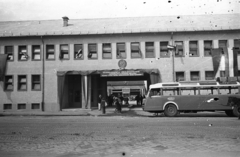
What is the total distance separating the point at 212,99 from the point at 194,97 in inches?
53.1

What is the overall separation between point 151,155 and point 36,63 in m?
24.9

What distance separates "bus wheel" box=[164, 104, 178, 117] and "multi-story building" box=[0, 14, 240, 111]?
691 cm

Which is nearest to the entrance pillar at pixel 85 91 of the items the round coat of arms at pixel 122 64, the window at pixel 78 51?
the window at pixel 78 51

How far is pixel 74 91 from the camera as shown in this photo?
31750mm

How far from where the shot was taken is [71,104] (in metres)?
31.4

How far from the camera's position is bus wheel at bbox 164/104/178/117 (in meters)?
20.7

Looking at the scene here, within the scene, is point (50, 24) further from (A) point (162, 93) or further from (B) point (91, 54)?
(A) point (162, 93)

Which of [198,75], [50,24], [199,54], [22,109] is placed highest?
[50,24]

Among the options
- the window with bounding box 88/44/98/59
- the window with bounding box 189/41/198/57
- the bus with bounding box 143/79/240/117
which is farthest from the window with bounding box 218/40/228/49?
the window with bounding box 88/44/98/59

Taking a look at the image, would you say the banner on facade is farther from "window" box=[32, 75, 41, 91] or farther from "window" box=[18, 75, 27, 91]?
"window" box=[32, 75, 41, 91]

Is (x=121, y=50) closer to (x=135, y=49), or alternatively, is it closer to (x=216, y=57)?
(x=135, y=49)

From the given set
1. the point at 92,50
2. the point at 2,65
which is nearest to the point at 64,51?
the point at 92,50

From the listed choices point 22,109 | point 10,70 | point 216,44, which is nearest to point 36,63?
point 10,70

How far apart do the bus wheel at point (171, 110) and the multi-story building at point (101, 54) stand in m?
6.91
